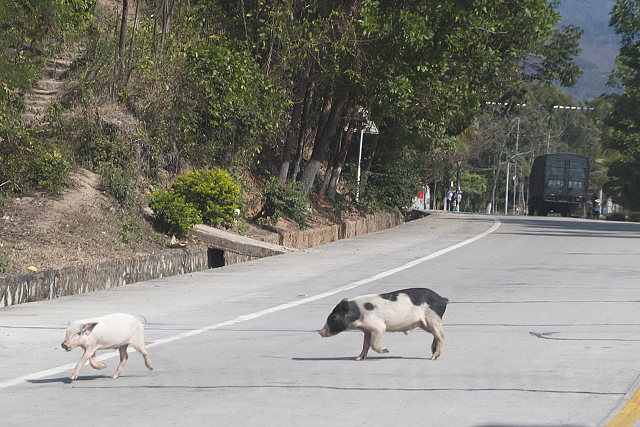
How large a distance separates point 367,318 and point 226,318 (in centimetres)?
335

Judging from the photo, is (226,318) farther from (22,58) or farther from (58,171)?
(22,58)

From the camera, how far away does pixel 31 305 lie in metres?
10.5

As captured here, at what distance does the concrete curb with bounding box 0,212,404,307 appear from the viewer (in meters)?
10.8

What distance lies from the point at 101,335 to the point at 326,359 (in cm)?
202

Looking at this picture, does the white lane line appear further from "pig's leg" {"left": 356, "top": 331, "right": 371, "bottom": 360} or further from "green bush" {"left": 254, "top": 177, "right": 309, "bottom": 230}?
"green bush" {"left": 254, "top": 177, "right": 309, "bottom": 230}

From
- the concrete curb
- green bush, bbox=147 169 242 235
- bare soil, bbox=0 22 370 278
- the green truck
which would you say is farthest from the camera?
the green truck

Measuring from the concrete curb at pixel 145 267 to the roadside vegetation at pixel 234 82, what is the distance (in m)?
0.71

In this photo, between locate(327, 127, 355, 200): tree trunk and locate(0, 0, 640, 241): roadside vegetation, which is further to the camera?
locate(327, 127, 355, 200): tree trunk

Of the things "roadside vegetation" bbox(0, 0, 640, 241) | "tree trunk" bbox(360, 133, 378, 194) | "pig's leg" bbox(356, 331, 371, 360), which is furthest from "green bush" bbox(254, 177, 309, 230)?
"pig's leg" bbox(356, 331, 371, 360)

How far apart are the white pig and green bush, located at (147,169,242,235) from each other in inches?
399

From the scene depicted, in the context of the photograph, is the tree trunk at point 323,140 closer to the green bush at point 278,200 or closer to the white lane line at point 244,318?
the green bush at point 278,200

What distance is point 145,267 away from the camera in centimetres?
1360

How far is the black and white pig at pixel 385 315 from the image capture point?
21.2ft

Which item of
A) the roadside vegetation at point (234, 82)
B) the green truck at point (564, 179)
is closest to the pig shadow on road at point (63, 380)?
the roadside vegetation at point (234, 82)
